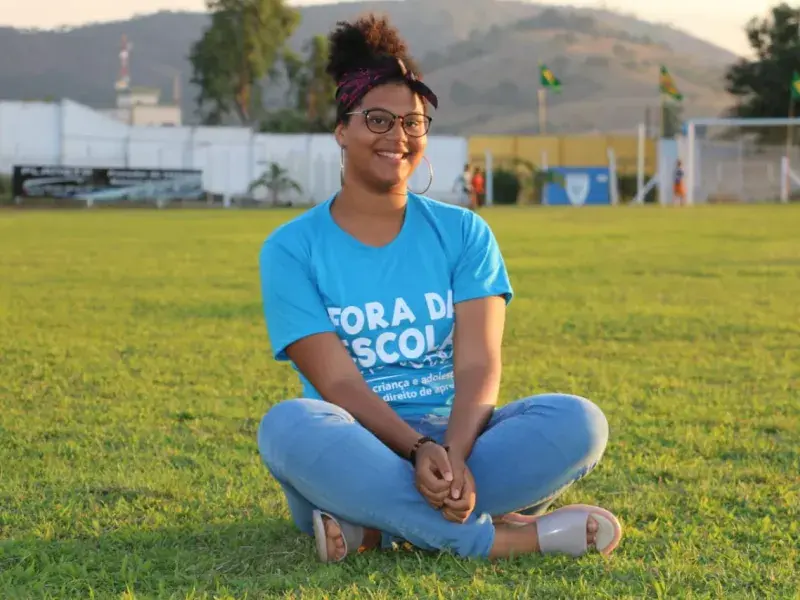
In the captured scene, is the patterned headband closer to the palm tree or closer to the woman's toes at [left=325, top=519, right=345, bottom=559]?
the woman's toes at [left=325, top=519, right=345, bottom=559]

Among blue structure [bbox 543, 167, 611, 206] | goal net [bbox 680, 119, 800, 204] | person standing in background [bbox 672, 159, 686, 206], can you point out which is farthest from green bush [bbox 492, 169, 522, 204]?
person standing in background [bbox 672, 159, 686, 206]

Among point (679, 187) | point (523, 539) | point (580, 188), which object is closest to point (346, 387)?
point (523, 539)

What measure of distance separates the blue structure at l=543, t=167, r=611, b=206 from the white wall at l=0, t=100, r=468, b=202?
3.88 metres

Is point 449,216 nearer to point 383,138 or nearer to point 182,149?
point 383,138

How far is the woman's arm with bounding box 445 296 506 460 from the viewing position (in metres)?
3.88

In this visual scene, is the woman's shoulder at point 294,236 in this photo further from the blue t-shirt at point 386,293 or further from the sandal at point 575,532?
the sandal at point 575,532

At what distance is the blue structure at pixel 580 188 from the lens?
2084 inches

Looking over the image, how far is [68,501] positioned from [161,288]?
9.01 metres

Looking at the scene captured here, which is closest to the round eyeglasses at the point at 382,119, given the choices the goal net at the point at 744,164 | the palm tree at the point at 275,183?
the palm tree at the point at 275,183

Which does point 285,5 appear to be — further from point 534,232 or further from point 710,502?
point 710,502

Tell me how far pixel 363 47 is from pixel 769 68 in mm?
70362

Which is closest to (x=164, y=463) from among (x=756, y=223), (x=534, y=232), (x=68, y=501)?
(x=68, y=501)

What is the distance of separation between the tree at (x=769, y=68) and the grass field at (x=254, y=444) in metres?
58.4

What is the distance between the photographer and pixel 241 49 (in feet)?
267
